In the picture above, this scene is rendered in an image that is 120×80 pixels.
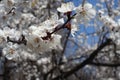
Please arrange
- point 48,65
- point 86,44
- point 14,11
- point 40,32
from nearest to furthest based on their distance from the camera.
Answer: point 40,32 → point 14,11 → point 48,65 → point 86,44

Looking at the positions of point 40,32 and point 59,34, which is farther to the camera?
point 59,34

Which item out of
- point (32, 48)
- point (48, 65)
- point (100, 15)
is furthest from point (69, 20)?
point (48, 65)

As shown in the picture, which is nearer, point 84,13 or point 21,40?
point 84,13

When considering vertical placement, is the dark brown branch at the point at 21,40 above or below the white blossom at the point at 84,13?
below

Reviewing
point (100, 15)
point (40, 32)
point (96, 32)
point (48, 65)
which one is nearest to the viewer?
point (40, 32)

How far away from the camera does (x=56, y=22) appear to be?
2.34m

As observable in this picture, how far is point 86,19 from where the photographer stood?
2.47 metres

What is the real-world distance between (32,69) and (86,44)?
313cm

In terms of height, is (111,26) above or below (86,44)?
above

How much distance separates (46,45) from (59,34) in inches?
5.6

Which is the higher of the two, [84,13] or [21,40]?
[84,13]

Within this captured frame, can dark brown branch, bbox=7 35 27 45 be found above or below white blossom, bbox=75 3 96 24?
below

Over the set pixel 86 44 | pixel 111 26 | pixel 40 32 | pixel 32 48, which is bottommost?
pixel 86 44

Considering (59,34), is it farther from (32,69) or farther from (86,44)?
(86,44)
